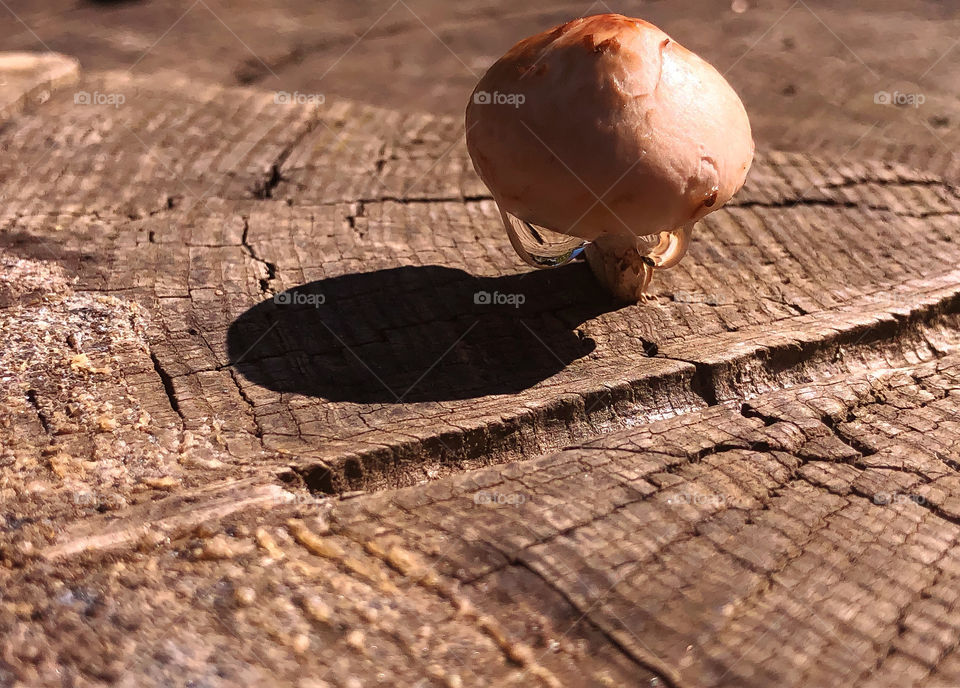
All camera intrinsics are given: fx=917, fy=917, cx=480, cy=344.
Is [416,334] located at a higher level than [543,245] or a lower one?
lower

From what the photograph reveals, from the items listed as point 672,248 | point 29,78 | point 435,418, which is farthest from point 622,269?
point 29,78

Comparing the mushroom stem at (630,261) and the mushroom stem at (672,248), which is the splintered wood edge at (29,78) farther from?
the mushroom stem at (672,248)

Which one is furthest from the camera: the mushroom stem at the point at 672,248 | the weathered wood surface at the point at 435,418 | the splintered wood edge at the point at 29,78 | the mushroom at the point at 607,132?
the splintered wood edge at the point at 29,78

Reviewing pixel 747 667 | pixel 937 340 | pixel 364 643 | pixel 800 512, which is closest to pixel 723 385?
pixel 800 512

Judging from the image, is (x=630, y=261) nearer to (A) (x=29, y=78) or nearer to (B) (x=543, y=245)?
(B) (x=543, y=245)

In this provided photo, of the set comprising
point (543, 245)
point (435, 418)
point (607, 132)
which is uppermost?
point (607, 132)

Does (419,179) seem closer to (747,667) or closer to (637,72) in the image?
(637,72)

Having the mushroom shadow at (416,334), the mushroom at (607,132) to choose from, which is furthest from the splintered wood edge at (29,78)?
the mushroom at (607,132)
